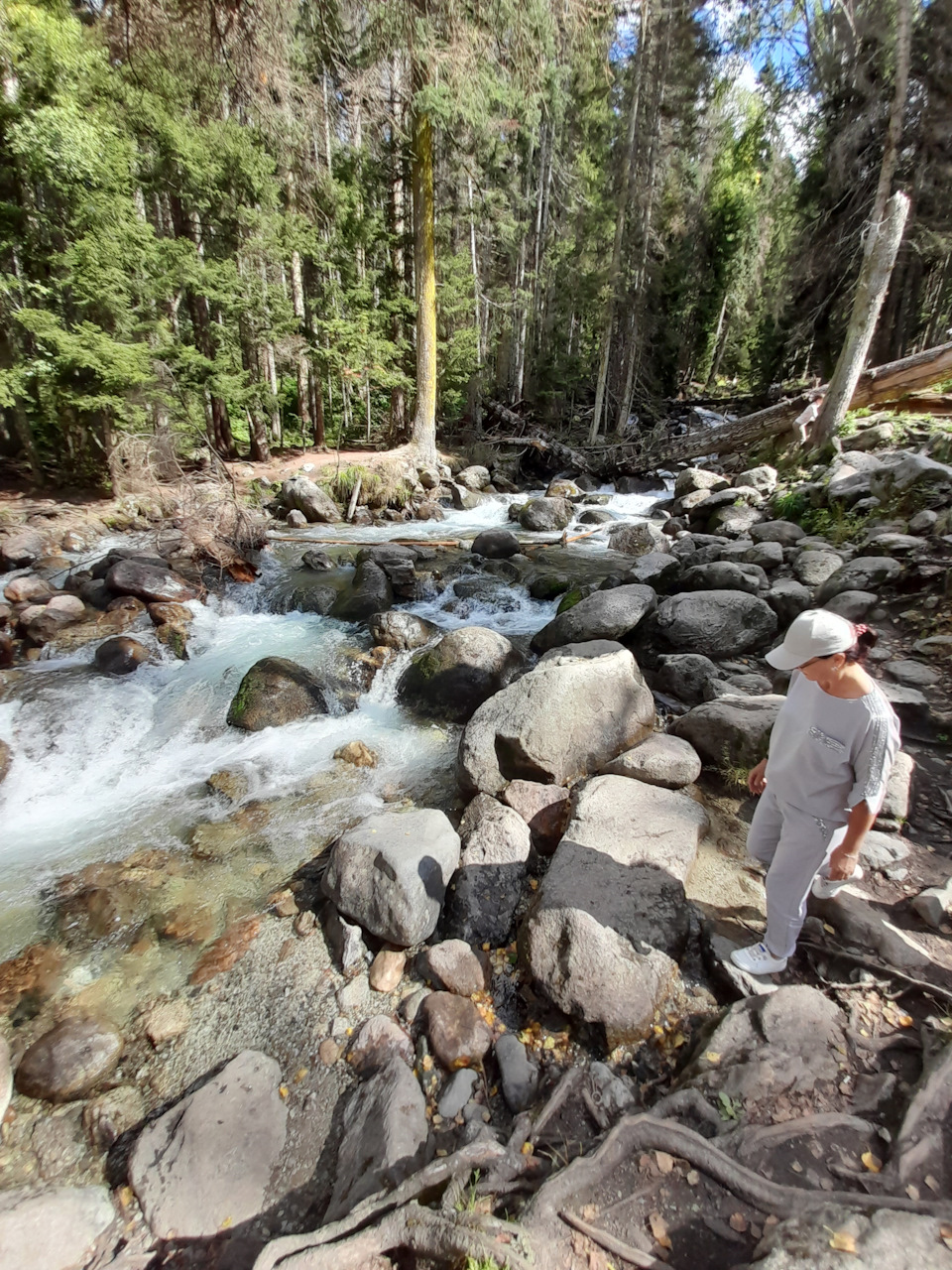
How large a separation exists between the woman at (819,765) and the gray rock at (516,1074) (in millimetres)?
1143

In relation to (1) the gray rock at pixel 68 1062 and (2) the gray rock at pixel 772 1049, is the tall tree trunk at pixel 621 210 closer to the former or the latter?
(2) the gray rock at pixel 772 1049

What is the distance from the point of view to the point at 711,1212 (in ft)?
6.23

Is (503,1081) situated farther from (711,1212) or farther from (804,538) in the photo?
(804,538)

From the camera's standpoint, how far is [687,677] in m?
5.57

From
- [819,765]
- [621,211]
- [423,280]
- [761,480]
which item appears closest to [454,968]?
[819,765]

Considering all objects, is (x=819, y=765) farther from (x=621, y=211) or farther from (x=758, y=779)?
(x=621, y=211)

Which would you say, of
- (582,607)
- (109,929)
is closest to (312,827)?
(109,929)

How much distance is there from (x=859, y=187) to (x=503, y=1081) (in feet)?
53.7

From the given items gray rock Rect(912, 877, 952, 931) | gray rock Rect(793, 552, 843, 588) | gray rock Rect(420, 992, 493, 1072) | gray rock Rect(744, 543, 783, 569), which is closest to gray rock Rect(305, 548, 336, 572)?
gray rock Rect(744, 543, 783, 569)

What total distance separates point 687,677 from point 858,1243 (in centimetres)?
430

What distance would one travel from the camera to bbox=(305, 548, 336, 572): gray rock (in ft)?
32.8

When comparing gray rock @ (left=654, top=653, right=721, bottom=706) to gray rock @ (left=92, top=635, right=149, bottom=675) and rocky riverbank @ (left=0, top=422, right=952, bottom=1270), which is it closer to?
rocky riverbank @ (left=0, top=422, right=952, bottom=1270)

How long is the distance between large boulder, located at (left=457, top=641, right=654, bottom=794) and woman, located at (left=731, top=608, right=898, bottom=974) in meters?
1.72

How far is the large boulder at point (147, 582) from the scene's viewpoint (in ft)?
27.2
